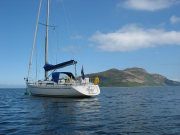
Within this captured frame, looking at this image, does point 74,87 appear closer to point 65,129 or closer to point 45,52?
point 45,52

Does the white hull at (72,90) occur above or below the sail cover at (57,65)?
below

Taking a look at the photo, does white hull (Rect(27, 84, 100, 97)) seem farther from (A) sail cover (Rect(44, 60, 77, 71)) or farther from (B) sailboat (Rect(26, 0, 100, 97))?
(A) sail cover (Rect(44, 60, 77, 71))

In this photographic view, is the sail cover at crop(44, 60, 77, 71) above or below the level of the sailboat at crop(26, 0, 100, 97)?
above

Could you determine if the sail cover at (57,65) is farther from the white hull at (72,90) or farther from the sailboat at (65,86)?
the white hull at (72,90)

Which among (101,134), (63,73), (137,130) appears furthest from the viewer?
(63,73)

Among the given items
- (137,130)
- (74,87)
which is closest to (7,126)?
(137,130)

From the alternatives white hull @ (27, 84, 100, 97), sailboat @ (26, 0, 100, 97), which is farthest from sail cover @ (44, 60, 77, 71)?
white hull @ (27, 84, 100, 97)

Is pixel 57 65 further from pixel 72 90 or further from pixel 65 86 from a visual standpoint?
pixel 72 90

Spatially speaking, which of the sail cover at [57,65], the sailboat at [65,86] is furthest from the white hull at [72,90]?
the sail cover at [57,65]

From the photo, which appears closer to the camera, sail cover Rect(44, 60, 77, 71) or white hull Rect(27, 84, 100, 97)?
white hull Rect(27, 84, 100, 97)

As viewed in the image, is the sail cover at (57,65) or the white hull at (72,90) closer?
the white hull at (72,90)

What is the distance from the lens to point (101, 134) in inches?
287

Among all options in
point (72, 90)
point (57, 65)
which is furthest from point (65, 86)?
point (57, 65)

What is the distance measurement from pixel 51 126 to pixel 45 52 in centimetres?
2444
